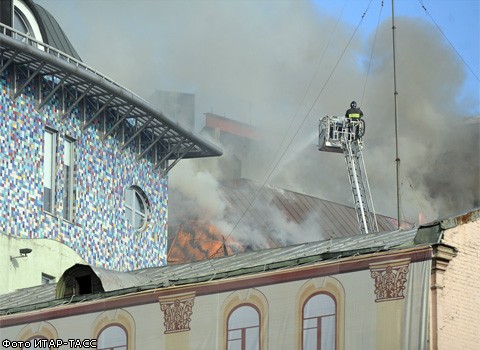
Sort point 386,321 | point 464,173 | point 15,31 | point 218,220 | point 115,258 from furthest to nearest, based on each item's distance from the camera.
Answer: point 464,173 < point 218,220 < point 115,258 < point 15,31 < point 386,321

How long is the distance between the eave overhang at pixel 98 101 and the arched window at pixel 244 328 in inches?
736

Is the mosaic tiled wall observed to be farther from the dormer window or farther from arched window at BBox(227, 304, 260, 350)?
arched window at BBox(227, 304, 260, 350)

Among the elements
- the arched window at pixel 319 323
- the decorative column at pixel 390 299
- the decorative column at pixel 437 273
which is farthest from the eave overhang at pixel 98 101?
the decorative column at pixel 437 273

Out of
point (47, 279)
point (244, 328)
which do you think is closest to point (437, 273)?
point (244, 328)

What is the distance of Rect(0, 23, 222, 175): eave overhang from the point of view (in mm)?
58406

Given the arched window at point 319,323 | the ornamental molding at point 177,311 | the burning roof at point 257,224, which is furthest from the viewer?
the burning roof at point 257,224

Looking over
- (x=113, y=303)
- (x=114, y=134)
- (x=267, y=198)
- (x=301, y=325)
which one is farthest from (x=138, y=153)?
(x=267, y=198)

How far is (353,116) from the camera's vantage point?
6094cm

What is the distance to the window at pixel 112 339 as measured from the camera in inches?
1731

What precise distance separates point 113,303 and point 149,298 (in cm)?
129

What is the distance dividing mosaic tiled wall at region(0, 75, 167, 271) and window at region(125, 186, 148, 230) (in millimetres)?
252

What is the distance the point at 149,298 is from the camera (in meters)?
43.7

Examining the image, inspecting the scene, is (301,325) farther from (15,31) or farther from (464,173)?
(464,173)

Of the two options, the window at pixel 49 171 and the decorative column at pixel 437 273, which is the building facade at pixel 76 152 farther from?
the decorative column at pixel 437 273
